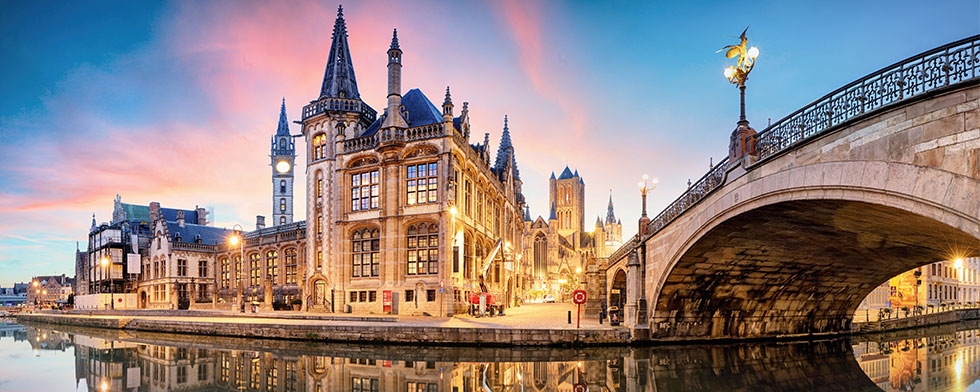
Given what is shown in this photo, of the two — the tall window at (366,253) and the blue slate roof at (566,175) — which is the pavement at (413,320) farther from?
the blue slate roof at (566,175)

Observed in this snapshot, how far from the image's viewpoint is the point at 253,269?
50.6 metres

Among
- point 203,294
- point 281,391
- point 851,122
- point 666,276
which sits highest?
point 851,122

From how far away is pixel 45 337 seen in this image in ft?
112

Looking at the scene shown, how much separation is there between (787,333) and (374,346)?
19.1m

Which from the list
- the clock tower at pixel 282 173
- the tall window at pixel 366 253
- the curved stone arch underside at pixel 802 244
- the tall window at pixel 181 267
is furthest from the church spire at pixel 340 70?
the clock tower at pixel 282 173

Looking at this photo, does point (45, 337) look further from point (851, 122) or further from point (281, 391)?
point (851, 122)

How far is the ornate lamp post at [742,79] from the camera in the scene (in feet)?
52.0

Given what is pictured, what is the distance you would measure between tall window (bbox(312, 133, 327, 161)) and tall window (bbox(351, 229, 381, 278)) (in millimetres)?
6394

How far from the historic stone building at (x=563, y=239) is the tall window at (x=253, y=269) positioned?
166 ft

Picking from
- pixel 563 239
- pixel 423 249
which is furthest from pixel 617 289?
pixel 563 239

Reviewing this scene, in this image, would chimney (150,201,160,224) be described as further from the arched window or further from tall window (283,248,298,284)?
the arched window

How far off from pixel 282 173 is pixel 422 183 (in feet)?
173

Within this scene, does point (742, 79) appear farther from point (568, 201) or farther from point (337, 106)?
point (568, 201)

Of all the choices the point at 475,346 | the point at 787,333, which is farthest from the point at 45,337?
the point at 787,333
